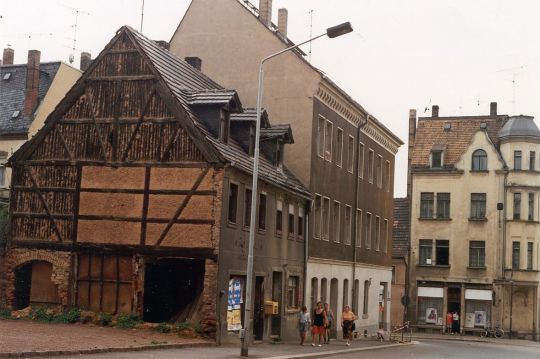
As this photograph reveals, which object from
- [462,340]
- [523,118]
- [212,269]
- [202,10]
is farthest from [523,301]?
[212,269]

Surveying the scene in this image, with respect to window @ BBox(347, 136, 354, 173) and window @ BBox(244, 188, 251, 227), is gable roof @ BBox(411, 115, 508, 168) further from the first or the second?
window @ BBox(244, 188, 251, 227)

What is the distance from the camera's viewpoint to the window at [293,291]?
120ft

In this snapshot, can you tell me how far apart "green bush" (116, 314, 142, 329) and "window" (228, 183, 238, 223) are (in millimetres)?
4500

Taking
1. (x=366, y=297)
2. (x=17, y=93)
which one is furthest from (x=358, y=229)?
(x=17, y=93)

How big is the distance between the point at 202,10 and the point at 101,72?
431 inches

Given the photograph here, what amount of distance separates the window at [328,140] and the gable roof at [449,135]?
97.8ft

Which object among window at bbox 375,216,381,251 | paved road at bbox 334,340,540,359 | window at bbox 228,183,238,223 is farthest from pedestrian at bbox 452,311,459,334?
window at bbox 228,183,238,223

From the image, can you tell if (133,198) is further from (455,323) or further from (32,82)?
(455,323)

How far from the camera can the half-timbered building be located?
94.5 feet

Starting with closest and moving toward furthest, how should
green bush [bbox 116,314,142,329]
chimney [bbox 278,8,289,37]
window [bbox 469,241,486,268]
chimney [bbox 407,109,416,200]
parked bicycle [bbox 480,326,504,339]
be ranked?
green bush [bbox 116,314,142,329] < chimney [bbox 278,8,289,37] < parked bicycle [bbox 480,326,504,339] < window [bbox 469,241,486,268] < chimney [bbox 407,109,416,200]

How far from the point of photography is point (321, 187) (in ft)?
132

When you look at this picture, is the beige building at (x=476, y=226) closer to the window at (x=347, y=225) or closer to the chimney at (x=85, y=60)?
the window at (x=347, y=225)

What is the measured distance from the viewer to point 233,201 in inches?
1181

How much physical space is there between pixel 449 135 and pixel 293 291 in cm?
3729
